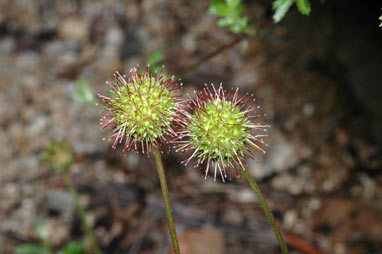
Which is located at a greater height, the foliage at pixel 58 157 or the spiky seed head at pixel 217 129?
→ the foliage at pixel 58 157

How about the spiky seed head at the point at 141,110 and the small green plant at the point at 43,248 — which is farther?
the small green plant at the point at 43,248

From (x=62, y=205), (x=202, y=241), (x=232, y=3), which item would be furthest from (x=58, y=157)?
(x=232, y=3)

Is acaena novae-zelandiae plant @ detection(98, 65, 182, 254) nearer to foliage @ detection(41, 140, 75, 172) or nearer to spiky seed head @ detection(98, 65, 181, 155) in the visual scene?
spiky seed head @ detection(98, 65, 181, 155)

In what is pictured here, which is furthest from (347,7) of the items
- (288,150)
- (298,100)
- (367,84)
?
(288,150)

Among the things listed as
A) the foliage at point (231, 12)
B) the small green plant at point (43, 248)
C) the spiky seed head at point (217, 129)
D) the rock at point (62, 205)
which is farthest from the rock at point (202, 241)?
the foliage at point (231, 12)

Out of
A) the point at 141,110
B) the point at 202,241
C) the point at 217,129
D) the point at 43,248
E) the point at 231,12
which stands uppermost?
the point at 231,12

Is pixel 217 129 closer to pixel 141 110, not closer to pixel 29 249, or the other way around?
pixel 141 110

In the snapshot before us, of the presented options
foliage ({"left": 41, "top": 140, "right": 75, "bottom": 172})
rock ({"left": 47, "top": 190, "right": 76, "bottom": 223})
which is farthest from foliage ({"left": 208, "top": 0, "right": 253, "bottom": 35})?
rock ({"left": 47, "top": 190, "right": 76, "bottom": 223})

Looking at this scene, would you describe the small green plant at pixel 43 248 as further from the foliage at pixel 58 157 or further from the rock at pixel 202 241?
the rock at pixel 202 241
